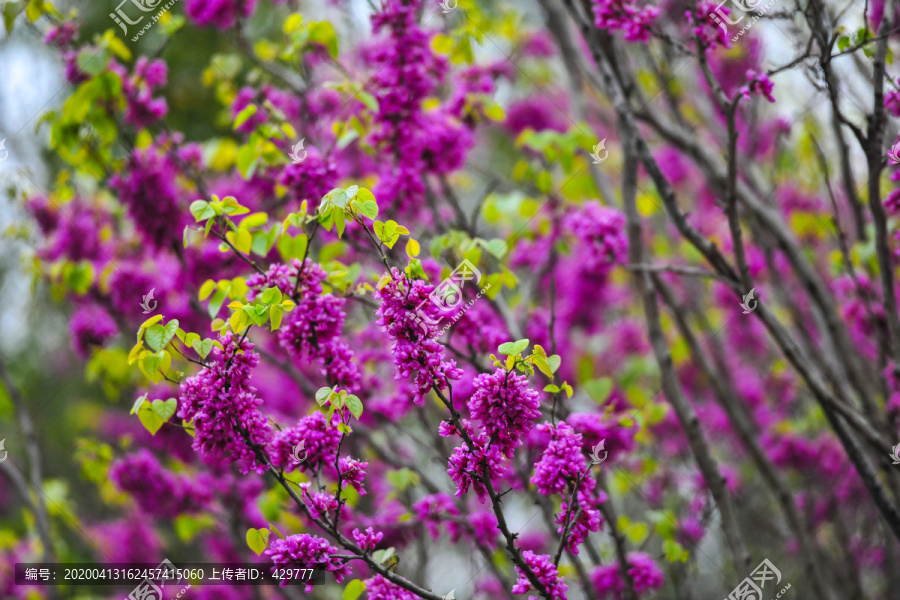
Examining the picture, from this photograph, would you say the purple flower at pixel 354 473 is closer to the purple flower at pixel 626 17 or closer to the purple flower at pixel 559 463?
the purple flower at pixel 559 463

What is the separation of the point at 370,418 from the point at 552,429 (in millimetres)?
2403

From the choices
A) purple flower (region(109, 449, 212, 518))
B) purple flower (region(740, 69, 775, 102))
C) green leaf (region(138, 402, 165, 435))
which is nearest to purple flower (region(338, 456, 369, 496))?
green leaf (region(138, 402, 165, 435))

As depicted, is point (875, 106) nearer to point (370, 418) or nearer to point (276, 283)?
point (276, 283)

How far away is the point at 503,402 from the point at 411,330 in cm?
33

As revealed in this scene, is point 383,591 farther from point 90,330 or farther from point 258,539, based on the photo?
point 90,330

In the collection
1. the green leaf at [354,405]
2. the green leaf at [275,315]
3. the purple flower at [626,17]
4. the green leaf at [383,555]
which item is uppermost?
the purple flower at [626,17]

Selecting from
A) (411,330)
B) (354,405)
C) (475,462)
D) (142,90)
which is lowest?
(475,462)

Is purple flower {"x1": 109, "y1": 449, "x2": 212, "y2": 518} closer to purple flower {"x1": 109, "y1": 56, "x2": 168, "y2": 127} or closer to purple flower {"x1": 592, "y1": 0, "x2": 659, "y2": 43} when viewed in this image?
purple flower {"x1": 109, "y1": 56, "x2": 168, "y2": 127}

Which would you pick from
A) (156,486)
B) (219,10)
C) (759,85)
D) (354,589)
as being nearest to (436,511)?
(354,589)

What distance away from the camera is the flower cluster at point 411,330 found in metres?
1.82

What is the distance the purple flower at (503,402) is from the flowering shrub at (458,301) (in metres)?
0.01

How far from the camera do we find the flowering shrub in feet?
6.50

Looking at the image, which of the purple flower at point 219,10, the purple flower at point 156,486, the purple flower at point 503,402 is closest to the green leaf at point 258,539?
the purple flower at point 503,402

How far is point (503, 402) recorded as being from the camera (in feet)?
5.97
